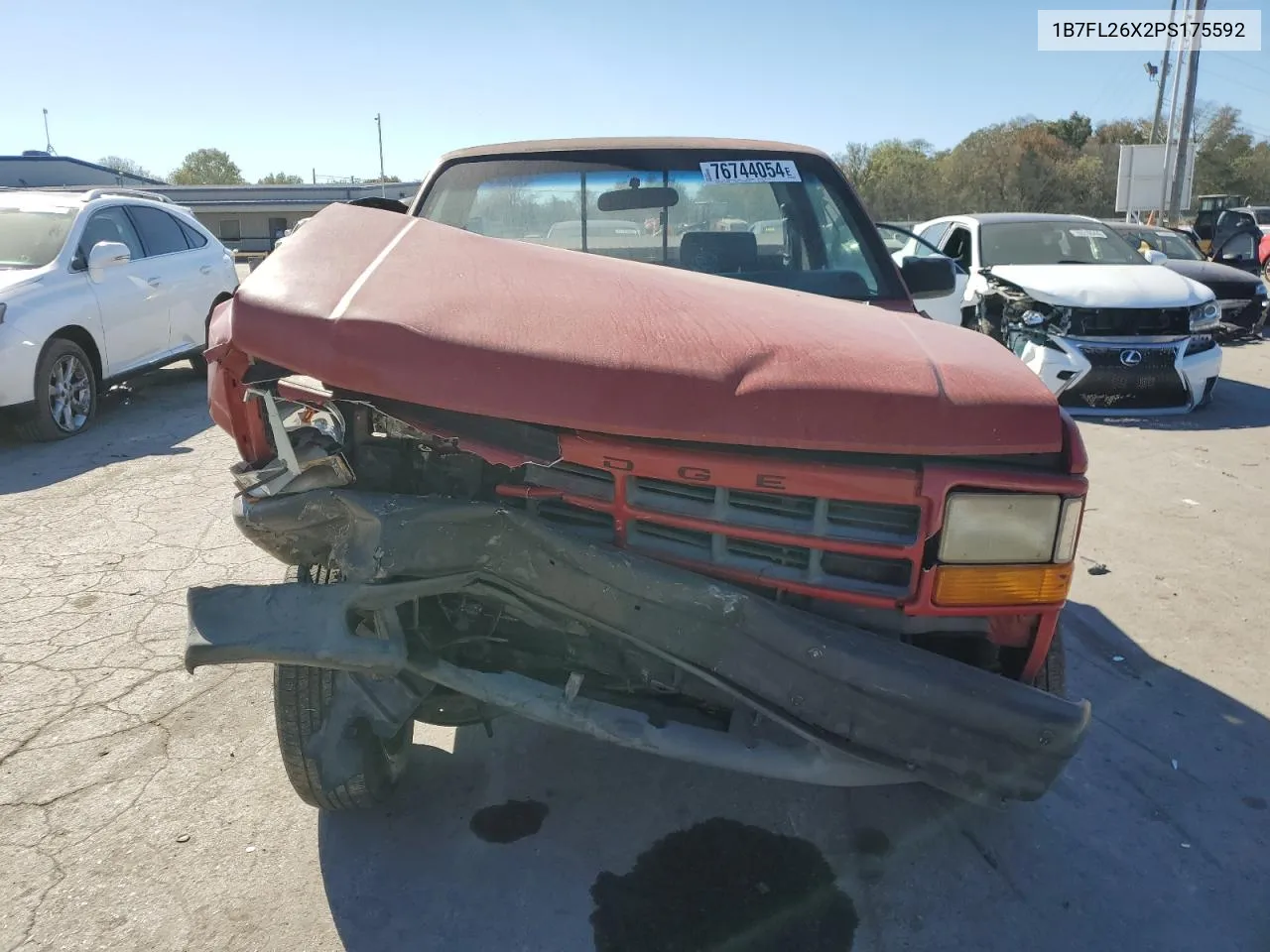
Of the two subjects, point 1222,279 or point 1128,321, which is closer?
point 1128,321

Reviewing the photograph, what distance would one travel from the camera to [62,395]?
22.0ft

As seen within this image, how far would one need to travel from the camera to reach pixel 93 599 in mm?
4020

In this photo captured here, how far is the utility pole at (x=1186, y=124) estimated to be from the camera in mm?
21844

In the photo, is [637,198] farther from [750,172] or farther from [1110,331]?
[1110,331]

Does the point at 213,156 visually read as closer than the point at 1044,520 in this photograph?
No

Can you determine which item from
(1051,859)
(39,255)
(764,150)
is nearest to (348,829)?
(1051,859)

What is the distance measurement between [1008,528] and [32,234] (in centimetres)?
773

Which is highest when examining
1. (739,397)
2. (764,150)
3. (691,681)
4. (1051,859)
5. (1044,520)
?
(764,150)

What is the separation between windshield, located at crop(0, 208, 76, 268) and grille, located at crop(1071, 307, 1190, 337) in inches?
317

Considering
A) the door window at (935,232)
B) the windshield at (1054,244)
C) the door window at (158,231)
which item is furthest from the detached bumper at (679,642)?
the door window at (935,232)

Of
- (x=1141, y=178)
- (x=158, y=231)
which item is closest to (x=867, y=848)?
(x=158, y=231)

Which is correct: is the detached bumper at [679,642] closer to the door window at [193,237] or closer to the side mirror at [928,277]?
the side mirror at [928,277]

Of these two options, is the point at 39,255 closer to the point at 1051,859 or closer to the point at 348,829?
the point at 348,829

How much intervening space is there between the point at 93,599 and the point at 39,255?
4.19m
